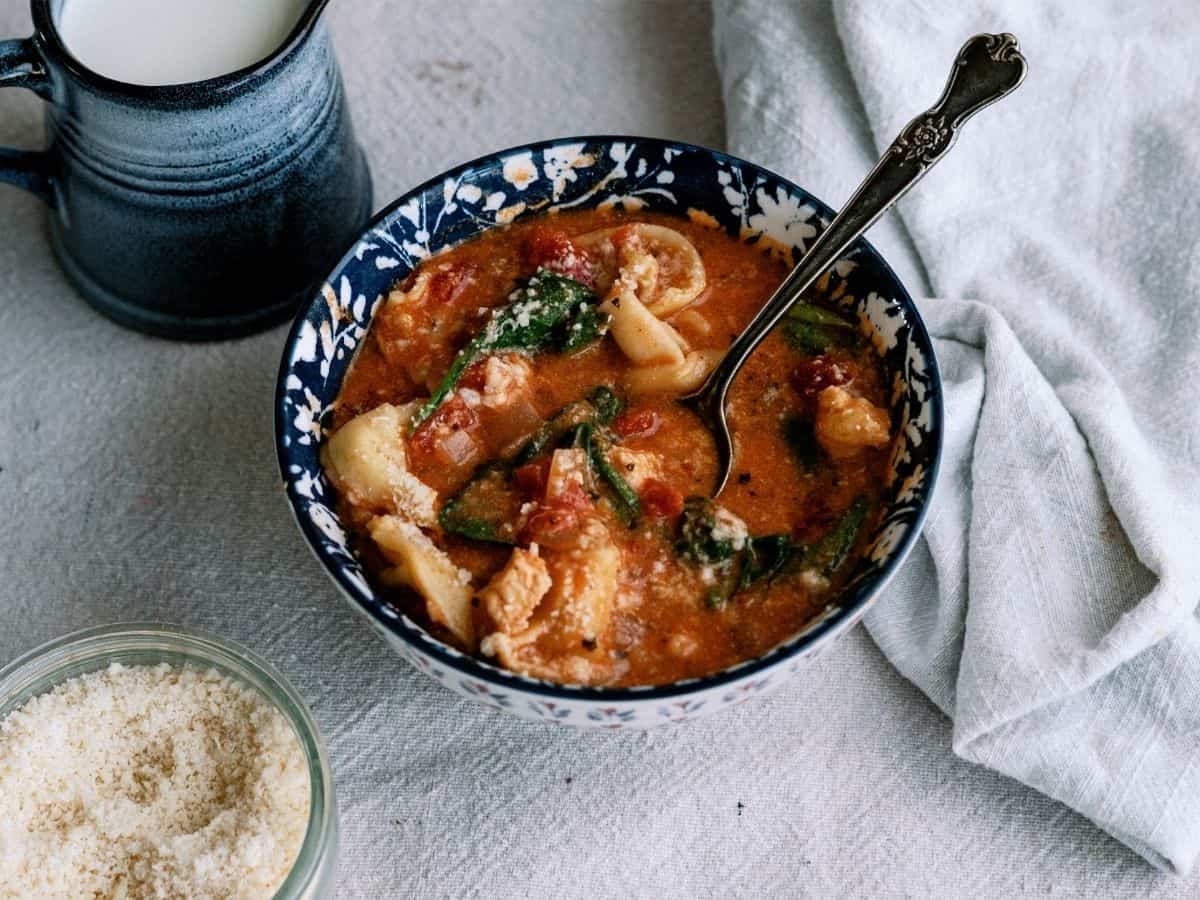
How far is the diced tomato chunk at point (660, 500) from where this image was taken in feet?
8.41

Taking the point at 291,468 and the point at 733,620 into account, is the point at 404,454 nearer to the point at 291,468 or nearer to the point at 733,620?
the point at 291,468

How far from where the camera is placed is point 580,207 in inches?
119

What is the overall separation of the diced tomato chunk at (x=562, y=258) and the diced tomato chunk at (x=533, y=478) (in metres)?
0.49

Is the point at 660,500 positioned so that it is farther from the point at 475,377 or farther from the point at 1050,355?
the point at 1050,355

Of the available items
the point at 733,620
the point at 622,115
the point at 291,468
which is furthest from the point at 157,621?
the point at 622,115

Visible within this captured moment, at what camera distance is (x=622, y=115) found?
3625mm

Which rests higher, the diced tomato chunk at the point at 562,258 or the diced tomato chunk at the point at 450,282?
the diced tomato chunk at the point at 562,258

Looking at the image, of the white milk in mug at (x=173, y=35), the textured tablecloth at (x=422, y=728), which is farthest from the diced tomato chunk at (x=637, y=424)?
the white milk in mug at (x=173, y=35)

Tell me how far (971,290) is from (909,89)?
20.8 inches

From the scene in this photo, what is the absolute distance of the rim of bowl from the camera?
2506mm

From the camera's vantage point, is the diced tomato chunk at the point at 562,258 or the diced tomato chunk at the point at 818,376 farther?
the diced tomato chunk at the point at 562,258

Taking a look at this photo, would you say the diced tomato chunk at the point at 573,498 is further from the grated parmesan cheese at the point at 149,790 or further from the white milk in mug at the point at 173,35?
the white milk in mug at the point at 173,35

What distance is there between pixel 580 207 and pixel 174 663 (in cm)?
132

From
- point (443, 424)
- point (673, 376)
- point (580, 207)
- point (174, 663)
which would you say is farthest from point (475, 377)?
point (174, 663)
